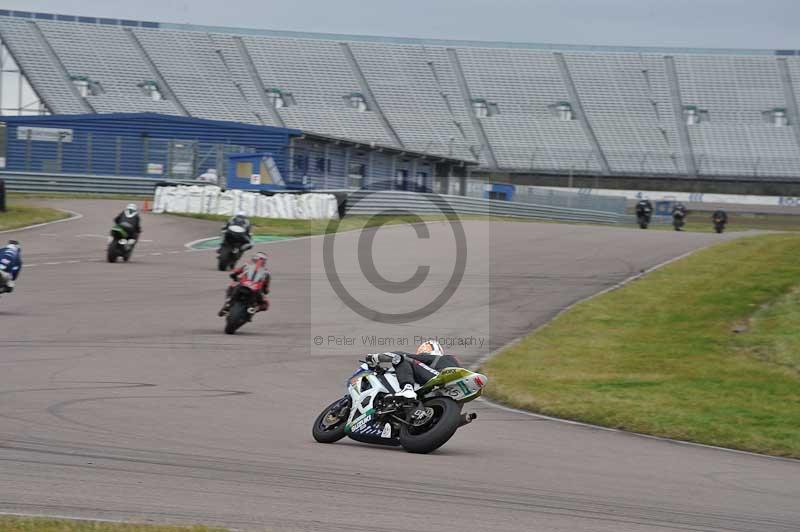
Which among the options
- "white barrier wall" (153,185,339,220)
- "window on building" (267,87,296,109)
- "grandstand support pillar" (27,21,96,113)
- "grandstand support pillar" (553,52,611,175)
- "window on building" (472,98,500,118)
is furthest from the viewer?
"window on building" (472,98,500,118)

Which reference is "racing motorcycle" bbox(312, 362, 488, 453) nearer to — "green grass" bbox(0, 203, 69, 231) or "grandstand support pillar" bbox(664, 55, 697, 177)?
"green grass" bbox(0, 203, 69, 231)

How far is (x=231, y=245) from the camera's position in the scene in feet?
83.5

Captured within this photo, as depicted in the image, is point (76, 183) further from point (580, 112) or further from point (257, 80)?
point (580, 112)

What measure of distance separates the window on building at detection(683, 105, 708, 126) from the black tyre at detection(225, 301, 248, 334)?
193 feet

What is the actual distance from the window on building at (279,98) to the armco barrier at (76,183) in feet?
65.7

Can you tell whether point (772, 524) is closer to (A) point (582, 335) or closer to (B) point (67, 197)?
(A) point (582, 335)

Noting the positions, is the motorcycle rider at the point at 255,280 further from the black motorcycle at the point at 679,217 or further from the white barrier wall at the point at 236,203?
the black motorcycle at the point at 679,217

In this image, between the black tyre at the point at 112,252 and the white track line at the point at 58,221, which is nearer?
the black tyre at the point at 112,252

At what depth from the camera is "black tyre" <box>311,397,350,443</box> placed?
9.43m

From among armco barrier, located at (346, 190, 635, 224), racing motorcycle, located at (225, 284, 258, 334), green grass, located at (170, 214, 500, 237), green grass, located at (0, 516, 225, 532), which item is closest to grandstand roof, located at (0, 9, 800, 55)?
armco barrier, located at (346, 190, 635, 224)

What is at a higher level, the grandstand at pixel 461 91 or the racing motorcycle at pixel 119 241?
the grandstand at pixel 461 91

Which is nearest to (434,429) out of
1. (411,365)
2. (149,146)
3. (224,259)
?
(411,365)

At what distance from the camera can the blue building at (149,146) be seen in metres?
49.7

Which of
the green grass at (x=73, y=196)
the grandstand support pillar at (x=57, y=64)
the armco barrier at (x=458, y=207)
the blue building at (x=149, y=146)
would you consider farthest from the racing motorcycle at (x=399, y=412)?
the grandstand support pillar at (x=57, y=64)
